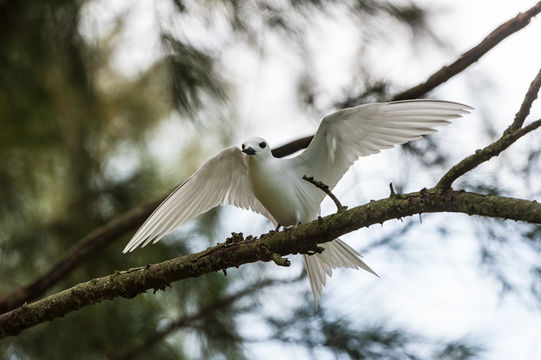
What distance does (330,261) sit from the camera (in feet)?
6.59

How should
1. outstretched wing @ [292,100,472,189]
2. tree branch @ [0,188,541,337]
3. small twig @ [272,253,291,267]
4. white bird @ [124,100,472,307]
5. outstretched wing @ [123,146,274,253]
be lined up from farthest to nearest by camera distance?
outstretched wing @ [123,146,274,253] < white bird @ [124,100,472,307] < outstretched wing @ [292,100,472,189] < small twig @ [272,253,291,267] < tree branch @ [0,188,541,337]

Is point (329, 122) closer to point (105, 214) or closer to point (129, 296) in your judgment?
point (129, 296)

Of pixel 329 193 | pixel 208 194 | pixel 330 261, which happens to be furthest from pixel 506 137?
pixel 208 194

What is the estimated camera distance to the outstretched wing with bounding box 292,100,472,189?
1680 mm

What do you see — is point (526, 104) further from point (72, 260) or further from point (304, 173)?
point (72, 260)

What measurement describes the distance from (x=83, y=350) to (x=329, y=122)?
1595 millimetres

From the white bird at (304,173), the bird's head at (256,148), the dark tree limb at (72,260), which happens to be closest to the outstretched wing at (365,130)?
the white bird at (304,173)

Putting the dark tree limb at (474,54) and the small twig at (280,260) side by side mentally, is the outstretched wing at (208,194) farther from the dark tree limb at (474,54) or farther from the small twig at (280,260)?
the small twig at (280,260)

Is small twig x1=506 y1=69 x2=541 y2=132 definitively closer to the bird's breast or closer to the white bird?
the white bird

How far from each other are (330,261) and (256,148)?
0.43 meters

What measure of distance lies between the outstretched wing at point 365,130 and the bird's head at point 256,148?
11 centimetres

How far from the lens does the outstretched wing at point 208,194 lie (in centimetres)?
213

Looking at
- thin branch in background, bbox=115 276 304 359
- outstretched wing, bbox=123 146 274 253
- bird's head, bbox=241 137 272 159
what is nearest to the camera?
bird's head, bbox=241 137 272 159

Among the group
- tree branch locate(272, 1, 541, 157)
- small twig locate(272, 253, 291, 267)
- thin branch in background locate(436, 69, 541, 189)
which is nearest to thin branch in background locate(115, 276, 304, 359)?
tree branch locate(272, 1, 541, 157)
